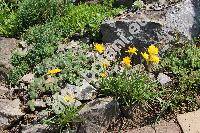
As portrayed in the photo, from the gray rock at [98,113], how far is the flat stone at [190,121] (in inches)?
34.6

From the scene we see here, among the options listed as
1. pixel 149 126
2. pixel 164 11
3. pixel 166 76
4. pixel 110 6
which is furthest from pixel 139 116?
pixel 110 6

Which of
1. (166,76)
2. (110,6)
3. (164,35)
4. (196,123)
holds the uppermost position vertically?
(110,6)

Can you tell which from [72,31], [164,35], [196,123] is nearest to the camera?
[196,123]

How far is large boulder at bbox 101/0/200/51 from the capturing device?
7.13m

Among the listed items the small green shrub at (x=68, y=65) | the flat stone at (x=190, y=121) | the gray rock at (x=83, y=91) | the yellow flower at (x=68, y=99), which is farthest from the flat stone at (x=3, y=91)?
the flat stone at (x=190, y=121)

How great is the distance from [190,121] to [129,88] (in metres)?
0.93

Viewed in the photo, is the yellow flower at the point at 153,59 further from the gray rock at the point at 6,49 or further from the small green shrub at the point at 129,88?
the gray rock at the point at 6,49

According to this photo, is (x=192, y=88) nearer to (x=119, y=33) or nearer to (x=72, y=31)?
(x=119, y=33)

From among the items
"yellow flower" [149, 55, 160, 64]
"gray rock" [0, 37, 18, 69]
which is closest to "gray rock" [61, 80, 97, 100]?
"yellow flower" [149, 55, 160, 64]

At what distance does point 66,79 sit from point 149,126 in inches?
55.0

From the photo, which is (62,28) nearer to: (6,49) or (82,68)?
(6,49)

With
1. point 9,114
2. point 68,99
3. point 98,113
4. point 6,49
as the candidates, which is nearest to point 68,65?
point 68,99

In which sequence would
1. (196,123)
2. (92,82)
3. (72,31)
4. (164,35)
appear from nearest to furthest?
(196,123) < (92,82) < (164,35) < (72,31)

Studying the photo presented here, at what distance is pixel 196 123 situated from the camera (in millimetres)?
6129
